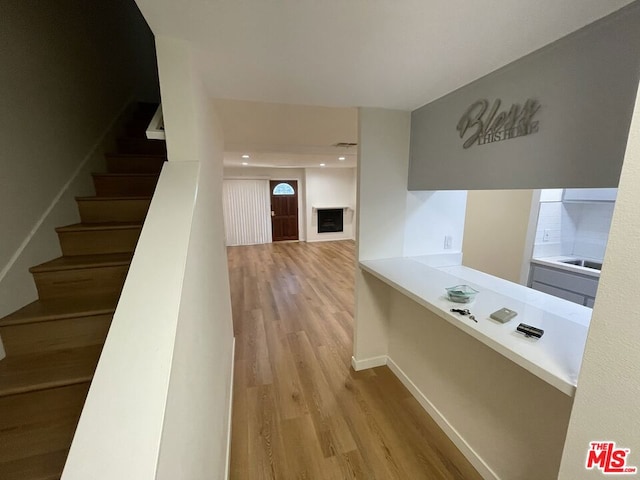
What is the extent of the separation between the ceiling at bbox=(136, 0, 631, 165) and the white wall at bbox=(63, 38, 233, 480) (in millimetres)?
207

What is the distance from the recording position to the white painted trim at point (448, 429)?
1388 millimetres

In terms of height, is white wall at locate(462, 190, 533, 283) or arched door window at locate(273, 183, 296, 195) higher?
arched door window at locate(273, 183, 296, 195)

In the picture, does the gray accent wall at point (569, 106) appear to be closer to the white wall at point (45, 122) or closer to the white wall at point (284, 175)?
the white wall at point (45, 122)

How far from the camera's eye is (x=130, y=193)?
75.8 inches

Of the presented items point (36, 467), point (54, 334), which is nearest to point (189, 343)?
point (36, 467)

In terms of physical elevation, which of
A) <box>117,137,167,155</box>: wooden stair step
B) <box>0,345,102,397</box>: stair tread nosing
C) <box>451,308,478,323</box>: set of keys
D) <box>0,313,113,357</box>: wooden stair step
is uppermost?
<box>117,137,167,155</box>: wooden stair step

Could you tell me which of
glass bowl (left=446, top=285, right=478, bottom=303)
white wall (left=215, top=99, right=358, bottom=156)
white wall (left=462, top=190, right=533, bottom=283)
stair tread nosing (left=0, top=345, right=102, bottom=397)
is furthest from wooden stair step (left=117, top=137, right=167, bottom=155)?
white wall (left=462, top=190, right=533, bottom=283)

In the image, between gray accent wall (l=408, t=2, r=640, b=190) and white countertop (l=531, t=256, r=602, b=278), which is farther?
white countertop (l=531, t=256, r=602, b=278)

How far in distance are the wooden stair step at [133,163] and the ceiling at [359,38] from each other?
963mm

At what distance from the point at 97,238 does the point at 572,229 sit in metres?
4.41

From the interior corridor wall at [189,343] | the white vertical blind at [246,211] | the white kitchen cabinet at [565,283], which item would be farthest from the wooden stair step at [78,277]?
the white vertical blind at [246,211]

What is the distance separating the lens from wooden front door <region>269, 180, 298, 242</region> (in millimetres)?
7695

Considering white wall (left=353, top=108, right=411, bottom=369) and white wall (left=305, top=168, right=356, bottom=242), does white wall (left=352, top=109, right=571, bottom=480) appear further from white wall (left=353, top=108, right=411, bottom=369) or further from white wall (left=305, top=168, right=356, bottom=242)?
white wall (left=305, top=168, right=356, bottom=242)

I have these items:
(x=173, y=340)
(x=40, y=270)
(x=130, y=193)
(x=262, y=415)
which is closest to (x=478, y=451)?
(x=262, y=415)
